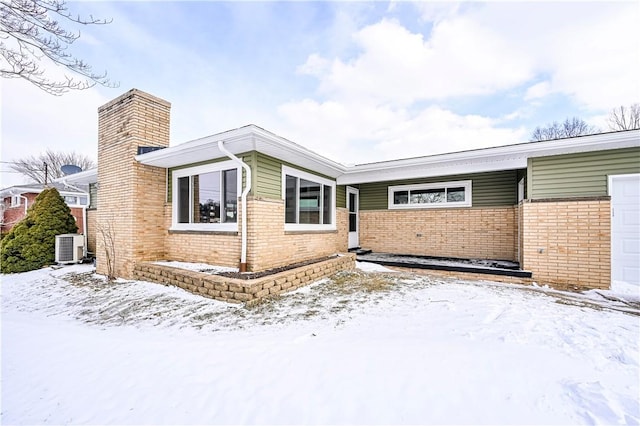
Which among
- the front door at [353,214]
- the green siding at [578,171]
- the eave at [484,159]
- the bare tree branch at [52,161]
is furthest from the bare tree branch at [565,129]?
the bare tree branch at [52,161]

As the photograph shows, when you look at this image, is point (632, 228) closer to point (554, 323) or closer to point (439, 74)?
point (554, 323)

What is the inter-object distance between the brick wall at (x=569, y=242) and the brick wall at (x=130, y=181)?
906 cm

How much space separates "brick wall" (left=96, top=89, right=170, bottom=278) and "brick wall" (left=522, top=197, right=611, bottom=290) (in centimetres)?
906

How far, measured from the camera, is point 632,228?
17.8ft

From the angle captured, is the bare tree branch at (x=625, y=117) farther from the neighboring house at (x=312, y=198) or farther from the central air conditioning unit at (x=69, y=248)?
the central air conditioning unit at (x=69, y=248)

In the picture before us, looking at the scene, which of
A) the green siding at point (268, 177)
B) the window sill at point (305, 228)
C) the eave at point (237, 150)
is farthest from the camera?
the window sill at point (305, 228)

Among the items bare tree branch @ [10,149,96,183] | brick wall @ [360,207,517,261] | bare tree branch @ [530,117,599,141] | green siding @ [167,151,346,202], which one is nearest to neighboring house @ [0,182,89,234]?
bare tree branch @ [10,149,96,183]

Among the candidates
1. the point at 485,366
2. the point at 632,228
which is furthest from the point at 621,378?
the point at 632,228

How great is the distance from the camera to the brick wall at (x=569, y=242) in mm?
5633

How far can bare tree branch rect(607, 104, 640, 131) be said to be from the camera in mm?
17141

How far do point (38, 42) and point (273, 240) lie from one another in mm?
4606

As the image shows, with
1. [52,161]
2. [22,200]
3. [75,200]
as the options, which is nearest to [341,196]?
[75,200]

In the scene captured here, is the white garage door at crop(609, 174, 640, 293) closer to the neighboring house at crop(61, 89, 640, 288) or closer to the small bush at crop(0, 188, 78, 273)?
the neighboring house at crop(61, 89, 640, 288)

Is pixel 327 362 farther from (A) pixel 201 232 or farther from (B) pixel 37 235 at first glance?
(B) pixel 37 235
